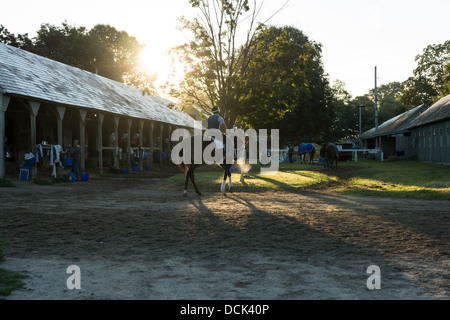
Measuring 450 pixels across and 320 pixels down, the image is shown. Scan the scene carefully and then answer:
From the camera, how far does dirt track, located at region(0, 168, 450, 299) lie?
394 cm

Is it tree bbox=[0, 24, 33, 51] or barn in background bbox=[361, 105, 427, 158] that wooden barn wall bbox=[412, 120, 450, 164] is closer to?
barn in background bbox=[361, 105, 427, 158]

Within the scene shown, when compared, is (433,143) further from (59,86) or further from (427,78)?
(427,78)

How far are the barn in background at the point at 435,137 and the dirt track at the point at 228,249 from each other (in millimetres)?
20292

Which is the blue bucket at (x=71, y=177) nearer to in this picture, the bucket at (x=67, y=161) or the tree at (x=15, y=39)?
the bucket at (x=67, y=161)

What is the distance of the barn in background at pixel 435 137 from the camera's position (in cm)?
2775

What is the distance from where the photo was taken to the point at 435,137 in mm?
30734

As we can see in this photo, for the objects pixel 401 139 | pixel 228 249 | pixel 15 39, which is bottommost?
pixel 228 249

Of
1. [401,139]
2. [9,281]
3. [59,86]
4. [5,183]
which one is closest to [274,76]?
[59,86]

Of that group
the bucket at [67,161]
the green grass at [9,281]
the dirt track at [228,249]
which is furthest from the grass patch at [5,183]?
the green grass at [9,281]

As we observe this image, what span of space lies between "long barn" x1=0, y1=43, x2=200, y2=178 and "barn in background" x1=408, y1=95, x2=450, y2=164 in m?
19.4

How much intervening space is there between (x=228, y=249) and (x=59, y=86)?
1740cm

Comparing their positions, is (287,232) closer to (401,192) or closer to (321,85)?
(401,192)

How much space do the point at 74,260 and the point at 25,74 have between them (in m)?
15.7
